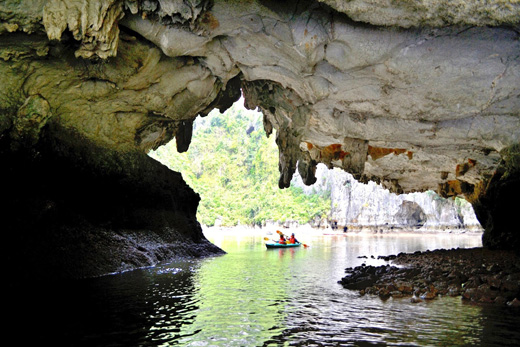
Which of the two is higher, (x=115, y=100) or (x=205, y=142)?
(x=205, y=142)

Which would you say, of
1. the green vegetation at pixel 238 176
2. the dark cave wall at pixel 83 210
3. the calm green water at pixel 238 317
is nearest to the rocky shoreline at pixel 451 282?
the calm green water at pixel 238 317

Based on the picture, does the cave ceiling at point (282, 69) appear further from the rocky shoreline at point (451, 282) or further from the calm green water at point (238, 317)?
the calm green water at point (238, 317)

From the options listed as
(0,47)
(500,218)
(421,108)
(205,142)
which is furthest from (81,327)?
(205,142)

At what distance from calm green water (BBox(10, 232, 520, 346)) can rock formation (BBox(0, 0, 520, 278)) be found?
5.52 m

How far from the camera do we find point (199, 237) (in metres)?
Result: 21.7

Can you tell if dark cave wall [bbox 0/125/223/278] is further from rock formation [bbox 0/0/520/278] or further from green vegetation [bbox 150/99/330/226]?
green vegetation [bbox 150/99/330/226]

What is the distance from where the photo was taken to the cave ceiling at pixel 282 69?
9.94 m

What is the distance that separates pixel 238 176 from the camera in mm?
102625

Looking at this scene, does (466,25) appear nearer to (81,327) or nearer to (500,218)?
(81,327)

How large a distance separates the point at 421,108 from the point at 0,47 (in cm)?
1276

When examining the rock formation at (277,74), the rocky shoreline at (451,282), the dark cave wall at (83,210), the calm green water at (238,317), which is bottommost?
the calm green water at (238,317)

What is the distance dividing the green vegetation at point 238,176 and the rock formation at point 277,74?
51818mm

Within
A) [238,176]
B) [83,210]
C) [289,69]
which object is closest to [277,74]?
[289,69]

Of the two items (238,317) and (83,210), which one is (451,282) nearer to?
(238,317)
